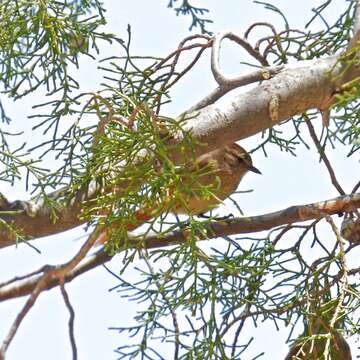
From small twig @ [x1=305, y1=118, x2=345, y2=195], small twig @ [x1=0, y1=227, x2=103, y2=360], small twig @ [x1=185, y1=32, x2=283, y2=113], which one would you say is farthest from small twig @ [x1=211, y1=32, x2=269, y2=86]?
small twig @ [x1=0, y1=227, x2=103, y2=360]

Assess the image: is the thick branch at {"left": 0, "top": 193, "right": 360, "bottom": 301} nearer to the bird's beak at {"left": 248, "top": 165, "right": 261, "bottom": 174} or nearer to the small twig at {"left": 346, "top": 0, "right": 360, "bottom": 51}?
the small twig at {"left": 346, "top": 0, "right": 360, "bottom": 51}

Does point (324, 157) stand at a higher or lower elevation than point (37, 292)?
higher

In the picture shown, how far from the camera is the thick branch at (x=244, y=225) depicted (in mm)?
3678

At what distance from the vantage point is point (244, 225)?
380cm

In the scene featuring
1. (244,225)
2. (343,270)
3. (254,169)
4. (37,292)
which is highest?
(254,169)

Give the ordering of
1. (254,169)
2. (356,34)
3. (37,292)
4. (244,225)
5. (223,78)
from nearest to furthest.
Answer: (356,34)
(223,78)
(37,292)
(244,225)
(254,169)

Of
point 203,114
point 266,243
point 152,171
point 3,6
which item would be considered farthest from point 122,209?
point 3,6

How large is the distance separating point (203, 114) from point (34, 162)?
75 centimetres

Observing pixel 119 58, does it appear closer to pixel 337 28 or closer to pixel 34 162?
pixel 34 162

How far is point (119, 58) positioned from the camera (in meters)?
3.35

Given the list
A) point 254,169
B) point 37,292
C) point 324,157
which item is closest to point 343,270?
point 324,157

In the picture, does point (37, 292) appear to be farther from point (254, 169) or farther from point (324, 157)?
point (254, 169)

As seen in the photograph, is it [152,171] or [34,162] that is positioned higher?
[34,162]

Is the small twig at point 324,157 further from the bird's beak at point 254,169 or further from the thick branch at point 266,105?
the bird's beak at point 254,169
